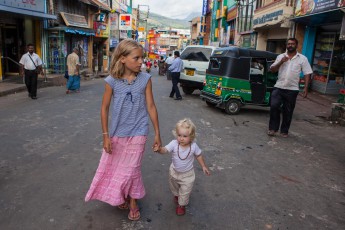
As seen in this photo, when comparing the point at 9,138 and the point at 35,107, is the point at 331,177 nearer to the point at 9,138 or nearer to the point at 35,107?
the point at 9,138

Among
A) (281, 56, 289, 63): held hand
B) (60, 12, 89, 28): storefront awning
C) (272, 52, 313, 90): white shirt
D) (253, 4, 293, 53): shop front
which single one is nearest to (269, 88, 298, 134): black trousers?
(272, 52, 313, 90): white shirt

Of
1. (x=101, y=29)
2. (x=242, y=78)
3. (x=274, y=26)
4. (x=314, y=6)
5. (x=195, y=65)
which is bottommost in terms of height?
(x=242, y=78)

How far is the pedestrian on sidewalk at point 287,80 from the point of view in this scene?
636cm

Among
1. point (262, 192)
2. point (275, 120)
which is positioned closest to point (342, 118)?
point (275, 120)

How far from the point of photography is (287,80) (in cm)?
646

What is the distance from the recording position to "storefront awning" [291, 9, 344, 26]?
444 inches

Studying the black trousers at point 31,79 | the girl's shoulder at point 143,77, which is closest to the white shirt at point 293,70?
the girl's shoulder at point 143,77

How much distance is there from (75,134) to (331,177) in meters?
4.68

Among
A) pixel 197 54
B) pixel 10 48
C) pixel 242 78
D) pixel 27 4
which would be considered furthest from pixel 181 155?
pixel 10 48

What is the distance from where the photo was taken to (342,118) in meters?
8.45

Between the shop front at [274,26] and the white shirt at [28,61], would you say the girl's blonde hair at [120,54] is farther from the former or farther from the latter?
the shop front at [274,26]

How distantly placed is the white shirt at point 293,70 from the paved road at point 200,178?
118cm

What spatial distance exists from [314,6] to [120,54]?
11.8 m

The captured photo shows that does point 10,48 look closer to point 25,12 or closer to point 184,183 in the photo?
point 25,12
